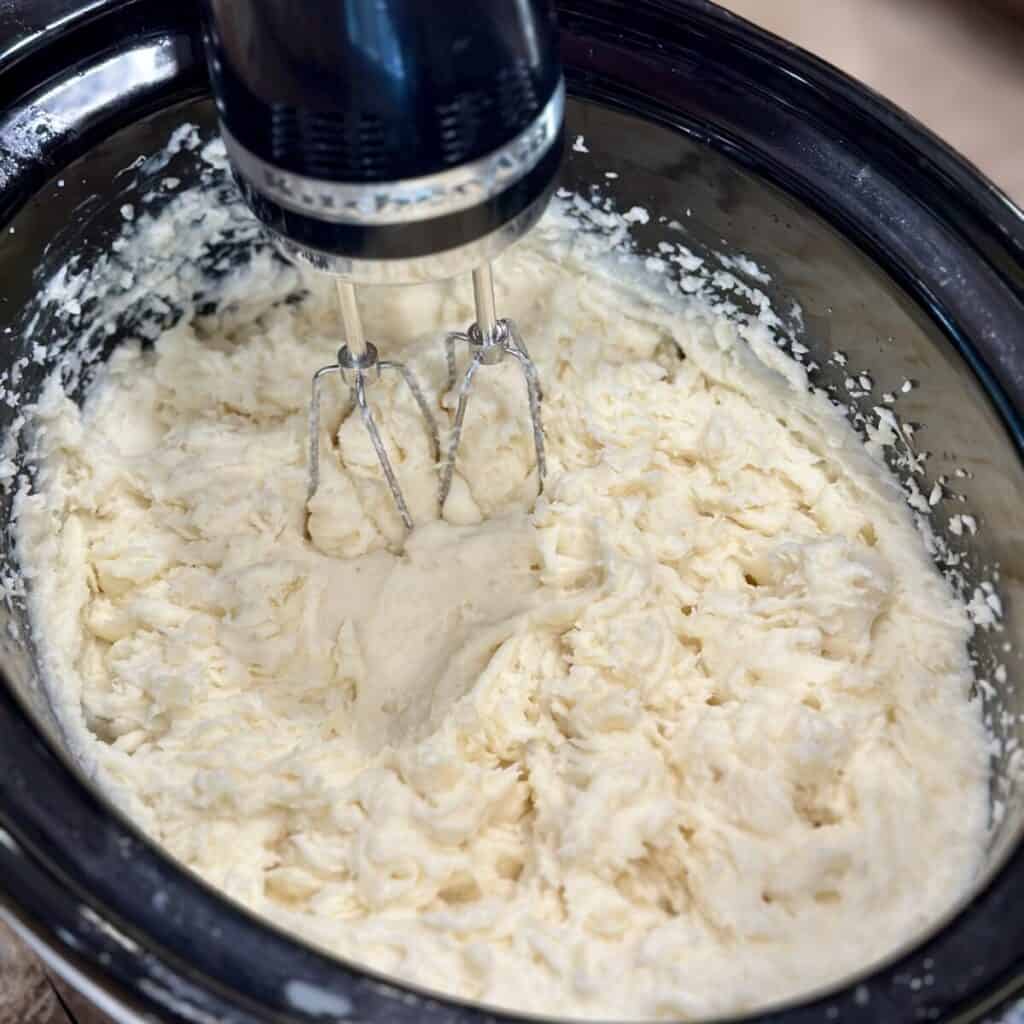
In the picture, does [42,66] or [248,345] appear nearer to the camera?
[42,66]

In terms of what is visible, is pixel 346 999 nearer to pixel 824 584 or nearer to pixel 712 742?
pixel 712 742

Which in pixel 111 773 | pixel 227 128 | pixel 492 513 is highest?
pixel 227 128

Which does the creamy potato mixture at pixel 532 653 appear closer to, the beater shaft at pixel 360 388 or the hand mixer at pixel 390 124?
the beater shaft at pixel 360 388

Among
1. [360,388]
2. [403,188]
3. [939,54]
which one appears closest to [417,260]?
[403,188]

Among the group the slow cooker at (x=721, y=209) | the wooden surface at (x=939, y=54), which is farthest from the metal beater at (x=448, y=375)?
the wooden surface at (x=939, y=54)

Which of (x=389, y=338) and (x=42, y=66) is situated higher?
(x=42, y=66)

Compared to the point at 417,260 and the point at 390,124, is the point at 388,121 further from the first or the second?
the point at 417,260

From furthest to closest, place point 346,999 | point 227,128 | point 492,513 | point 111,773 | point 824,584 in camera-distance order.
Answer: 1. point 492,513
2. point 824,584
3. point 111,773
4. point 227,128
5. point 346,999

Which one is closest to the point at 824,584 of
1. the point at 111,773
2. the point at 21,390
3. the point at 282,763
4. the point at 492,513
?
the point at 492,513
